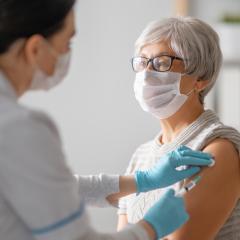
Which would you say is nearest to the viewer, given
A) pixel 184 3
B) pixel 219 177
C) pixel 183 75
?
pixel 219 177

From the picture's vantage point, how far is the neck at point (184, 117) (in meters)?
1.81

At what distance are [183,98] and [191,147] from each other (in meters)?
0.17

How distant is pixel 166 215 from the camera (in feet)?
4.29

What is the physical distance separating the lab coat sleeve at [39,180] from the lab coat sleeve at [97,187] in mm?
571

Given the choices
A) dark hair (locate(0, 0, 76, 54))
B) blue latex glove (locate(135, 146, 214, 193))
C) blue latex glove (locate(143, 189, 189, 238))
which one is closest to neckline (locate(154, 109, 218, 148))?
blue latex glove (locate(135, 146, 214, 193))

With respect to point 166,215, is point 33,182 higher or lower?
higher

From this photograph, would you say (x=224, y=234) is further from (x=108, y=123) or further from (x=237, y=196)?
(x=108, y=123)

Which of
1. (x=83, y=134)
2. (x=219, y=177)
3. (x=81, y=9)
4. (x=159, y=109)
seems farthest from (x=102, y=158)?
(x=219, y=177)

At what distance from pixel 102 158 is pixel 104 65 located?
0.58m

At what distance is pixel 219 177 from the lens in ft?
5.21

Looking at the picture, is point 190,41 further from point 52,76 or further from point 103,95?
point 103,95

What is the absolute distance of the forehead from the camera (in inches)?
69.4

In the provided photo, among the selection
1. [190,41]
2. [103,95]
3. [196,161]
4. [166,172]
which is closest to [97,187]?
[166,172]

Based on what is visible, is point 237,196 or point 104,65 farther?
point 104,65
